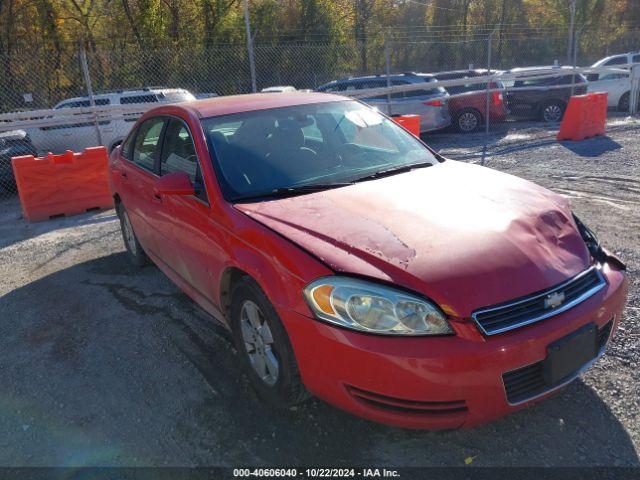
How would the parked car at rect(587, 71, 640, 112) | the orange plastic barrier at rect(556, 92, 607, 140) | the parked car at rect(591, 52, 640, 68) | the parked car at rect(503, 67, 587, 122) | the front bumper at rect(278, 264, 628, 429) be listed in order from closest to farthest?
the front bumper at rect(278, 264, 628, 429), the orange plastic barrier at rect(556, 92, 607, 140), the parked car at rect(503, 67, 587, 122), the parked car at rect(587, 71, 640, 112), the parked car at rect(591, 52, 640, 68)

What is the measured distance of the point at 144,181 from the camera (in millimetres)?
4664

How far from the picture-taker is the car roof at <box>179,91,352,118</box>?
405 centimetres

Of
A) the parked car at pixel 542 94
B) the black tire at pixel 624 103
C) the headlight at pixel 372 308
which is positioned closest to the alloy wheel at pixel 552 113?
the parked car at pixel 542 94

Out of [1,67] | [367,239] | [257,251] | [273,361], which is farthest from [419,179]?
[1,67]

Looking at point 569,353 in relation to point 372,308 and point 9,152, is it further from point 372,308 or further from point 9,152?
point 9,152

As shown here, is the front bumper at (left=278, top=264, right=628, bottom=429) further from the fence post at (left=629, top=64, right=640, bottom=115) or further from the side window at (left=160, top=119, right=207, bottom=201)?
the fence post at (left=629, top=64, right=640, bottom=115)

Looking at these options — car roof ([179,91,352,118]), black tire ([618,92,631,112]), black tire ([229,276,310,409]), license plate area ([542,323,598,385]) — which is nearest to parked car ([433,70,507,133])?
black tire ([618,92,631,112])

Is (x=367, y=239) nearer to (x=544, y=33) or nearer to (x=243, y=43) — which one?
(x=243, y=43)

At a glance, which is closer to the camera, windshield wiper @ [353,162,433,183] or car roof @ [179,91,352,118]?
windshield wiper @ [353,162,433,183]

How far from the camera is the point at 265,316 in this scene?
2.91m

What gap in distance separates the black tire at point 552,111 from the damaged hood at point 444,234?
13.4 metres

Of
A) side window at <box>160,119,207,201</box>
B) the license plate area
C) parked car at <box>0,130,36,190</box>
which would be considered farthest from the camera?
parked car at <box>0,130,36,190</box>

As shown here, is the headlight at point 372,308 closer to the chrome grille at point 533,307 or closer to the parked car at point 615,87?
the chrome grille at point 533,307

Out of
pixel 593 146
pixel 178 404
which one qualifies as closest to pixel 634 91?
pixel 593 146
